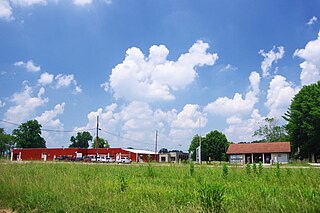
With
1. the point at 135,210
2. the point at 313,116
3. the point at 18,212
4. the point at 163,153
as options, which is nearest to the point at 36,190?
the point at 18,212

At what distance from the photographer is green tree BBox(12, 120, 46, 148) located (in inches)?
4230

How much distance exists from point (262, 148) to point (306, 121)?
444 inches

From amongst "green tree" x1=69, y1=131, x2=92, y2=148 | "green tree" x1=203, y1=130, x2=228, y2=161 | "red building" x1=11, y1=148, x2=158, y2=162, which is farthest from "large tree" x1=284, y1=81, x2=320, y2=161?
"green tree" x1=69, y1=131, x2=92, y2=148

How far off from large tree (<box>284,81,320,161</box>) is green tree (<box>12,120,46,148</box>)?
90.7 meters

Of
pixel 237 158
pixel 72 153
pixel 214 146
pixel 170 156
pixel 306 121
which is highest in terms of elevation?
pixel 306 121

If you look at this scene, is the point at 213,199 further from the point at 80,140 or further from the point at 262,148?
the point at 80,140

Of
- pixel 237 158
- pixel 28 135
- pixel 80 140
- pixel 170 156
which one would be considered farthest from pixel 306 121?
pixel 80 140

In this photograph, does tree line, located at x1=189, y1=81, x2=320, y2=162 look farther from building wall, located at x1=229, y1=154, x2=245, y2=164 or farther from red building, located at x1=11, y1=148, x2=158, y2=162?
red building, located at x1=11, y1=148, x2=158, y2=162

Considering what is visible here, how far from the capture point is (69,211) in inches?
281

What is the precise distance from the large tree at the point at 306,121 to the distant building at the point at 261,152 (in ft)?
12.2

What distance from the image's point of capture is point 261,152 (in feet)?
211

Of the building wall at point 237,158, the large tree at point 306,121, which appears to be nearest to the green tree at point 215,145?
the building wall at point 237,158

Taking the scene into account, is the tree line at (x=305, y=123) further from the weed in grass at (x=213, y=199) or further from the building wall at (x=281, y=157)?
the weed in grass at (x=213, y=199)

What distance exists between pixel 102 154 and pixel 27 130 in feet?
152
